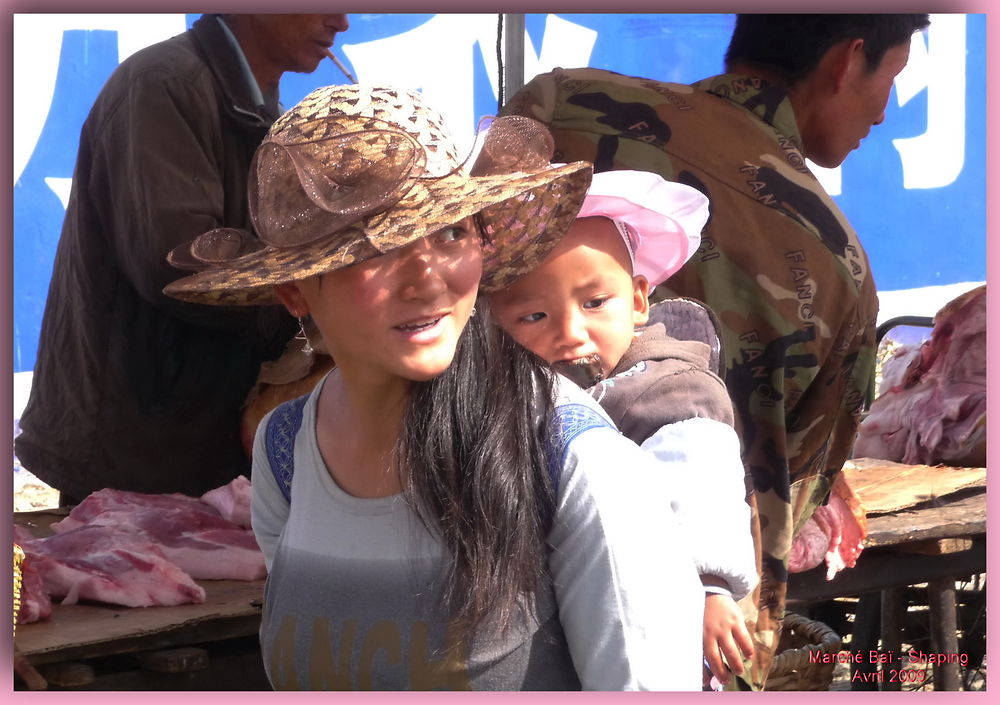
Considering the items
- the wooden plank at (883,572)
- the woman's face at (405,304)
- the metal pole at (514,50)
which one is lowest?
the wooden plank at (883,572)

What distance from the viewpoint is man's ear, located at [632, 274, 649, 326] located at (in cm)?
233

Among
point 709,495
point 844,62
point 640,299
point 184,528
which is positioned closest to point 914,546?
point 844,62

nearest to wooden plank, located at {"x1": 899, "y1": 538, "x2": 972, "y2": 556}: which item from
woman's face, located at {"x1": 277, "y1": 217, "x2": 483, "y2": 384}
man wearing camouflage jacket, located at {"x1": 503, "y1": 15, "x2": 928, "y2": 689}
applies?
man wearing camouflage jacket, located at {"x1": 503, "y1": 15, "x2": 928, "y2": 689}

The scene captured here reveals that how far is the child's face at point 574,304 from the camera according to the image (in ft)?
7.13

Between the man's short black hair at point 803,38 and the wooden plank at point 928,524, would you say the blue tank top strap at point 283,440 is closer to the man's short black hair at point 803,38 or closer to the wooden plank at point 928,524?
the man's short black hair at point 803,38

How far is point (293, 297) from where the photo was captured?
170 centimetres

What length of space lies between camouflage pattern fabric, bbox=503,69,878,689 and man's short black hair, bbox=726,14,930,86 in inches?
4.2

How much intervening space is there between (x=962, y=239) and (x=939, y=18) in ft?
4.55

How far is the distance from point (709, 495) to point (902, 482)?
2.78 meters

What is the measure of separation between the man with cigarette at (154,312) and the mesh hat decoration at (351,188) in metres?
1.84

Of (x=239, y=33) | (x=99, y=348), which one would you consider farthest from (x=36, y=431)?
(x=239, y=33)

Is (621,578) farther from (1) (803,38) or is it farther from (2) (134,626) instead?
(1) (803,38)

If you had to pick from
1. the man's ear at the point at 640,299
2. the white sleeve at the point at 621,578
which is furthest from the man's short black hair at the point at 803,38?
the white sleeve at the point at 621,578

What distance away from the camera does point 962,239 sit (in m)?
7.27
